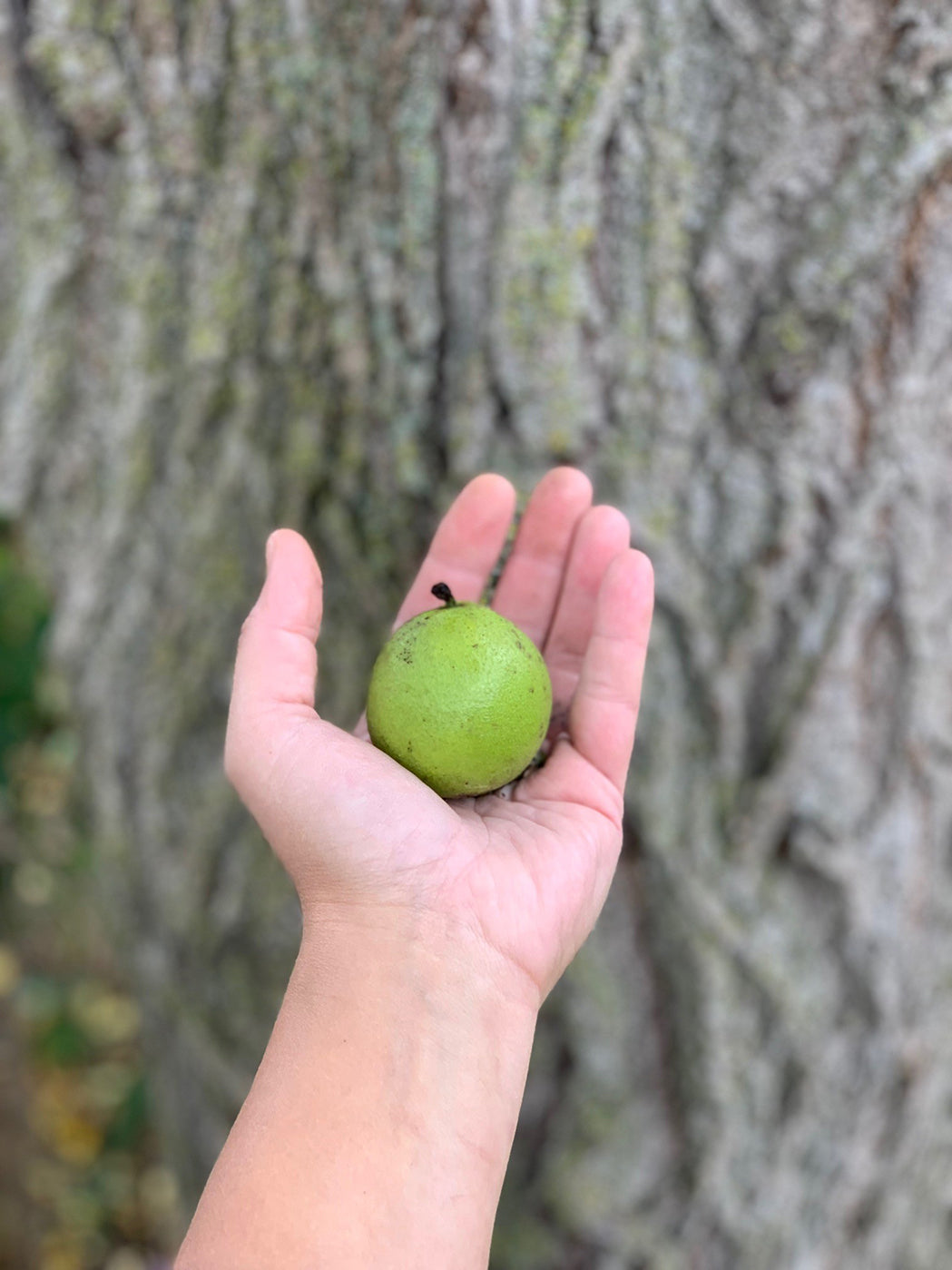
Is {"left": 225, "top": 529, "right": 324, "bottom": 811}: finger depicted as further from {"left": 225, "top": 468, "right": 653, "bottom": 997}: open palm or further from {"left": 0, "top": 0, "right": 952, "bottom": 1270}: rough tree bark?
{"left": 0, "top": 0, "right": 952, "bottom": 1270}: rough tree bark

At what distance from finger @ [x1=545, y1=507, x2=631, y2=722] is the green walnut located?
309 millimetres

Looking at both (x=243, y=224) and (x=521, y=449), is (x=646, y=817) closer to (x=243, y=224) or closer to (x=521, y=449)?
(x=521, y=449)

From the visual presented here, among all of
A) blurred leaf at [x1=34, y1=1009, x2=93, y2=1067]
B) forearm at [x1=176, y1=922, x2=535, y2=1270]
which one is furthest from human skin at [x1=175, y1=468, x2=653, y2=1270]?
blurred leaf at [x1=34, y1=1009, x2=93, y2=1067]

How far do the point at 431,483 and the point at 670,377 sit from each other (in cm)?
65

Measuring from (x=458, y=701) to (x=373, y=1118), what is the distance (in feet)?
2.59

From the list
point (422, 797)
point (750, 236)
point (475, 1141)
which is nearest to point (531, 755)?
point (422, 797)

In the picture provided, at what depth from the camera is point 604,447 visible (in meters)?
2.35

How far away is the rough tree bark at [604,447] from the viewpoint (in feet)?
6.73

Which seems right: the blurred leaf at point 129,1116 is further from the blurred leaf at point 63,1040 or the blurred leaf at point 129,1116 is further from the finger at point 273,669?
the finger at point 273,669

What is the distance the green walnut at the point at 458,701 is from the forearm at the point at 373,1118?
37cm

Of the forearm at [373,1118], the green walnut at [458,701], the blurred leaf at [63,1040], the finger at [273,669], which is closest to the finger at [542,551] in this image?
the green walnut at [458,701]

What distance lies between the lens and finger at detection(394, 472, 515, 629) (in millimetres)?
2197

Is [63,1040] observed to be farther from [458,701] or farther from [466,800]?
[458,701]

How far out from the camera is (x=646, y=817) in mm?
2549
